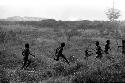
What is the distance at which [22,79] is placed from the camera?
13.0 metres

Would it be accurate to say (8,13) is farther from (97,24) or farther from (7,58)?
(7,58)

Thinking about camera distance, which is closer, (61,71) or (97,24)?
(61,71)

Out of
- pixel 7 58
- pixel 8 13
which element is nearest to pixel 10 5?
pixel 8 13

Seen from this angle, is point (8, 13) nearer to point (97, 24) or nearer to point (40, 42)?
point (97, 24)

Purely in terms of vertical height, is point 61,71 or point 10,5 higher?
point 10,5

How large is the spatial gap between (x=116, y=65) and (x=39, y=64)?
8774 millimetres

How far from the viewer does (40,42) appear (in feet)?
111

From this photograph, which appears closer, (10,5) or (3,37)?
(3,37)

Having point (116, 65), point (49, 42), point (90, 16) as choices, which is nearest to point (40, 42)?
point (49, 42)

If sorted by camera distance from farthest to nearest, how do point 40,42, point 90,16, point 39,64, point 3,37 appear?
1. point 90,16
2. point 40,42
3. point 3,37
4. point 39,64

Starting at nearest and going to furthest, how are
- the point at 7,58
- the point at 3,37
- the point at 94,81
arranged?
the point at 94,81 < the point at 7,58 < the point at 3,37

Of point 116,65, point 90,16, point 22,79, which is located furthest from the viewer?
point 90,16

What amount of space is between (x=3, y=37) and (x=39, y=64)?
13.0m

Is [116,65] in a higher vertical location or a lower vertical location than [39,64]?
higher
